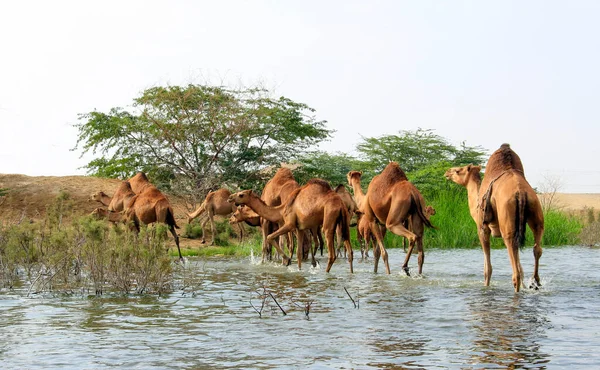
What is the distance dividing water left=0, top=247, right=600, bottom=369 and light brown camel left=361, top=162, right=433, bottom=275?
88 centimetres

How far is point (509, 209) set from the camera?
11.4 m

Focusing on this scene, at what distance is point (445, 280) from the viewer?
46.3 feet

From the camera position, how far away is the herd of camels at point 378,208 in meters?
11.5

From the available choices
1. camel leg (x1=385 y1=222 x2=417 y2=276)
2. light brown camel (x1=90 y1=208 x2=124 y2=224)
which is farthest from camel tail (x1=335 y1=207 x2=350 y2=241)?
light brown camel (x1=90 y1=208 x2=124 y2=224)

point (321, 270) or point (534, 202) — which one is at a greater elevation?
point (534, 202)

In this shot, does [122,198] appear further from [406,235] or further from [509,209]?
[509,209]

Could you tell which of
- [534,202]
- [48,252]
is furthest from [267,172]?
[534,202]

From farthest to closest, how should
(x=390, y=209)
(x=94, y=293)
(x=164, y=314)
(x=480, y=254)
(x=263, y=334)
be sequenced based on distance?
(x=480, y=254)
(x=390, y=209)
(x=94, y=293)
(x=164, y=314)
(x=263, y=334)

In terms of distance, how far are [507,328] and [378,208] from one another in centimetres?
660

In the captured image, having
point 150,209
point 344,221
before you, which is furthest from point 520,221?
point 150,209

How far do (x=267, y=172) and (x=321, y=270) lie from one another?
15.3 m

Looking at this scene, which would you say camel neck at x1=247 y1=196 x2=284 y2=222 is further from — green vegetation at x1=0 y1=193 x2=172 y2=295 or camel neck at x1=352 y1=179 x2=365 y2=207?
green vegetation at x1=0 y1=193 x2=172 y2=295

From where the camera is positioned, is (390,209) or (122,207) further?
(122,207)

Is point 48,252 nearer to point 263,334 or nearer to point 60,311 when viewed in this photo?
point 60,311
